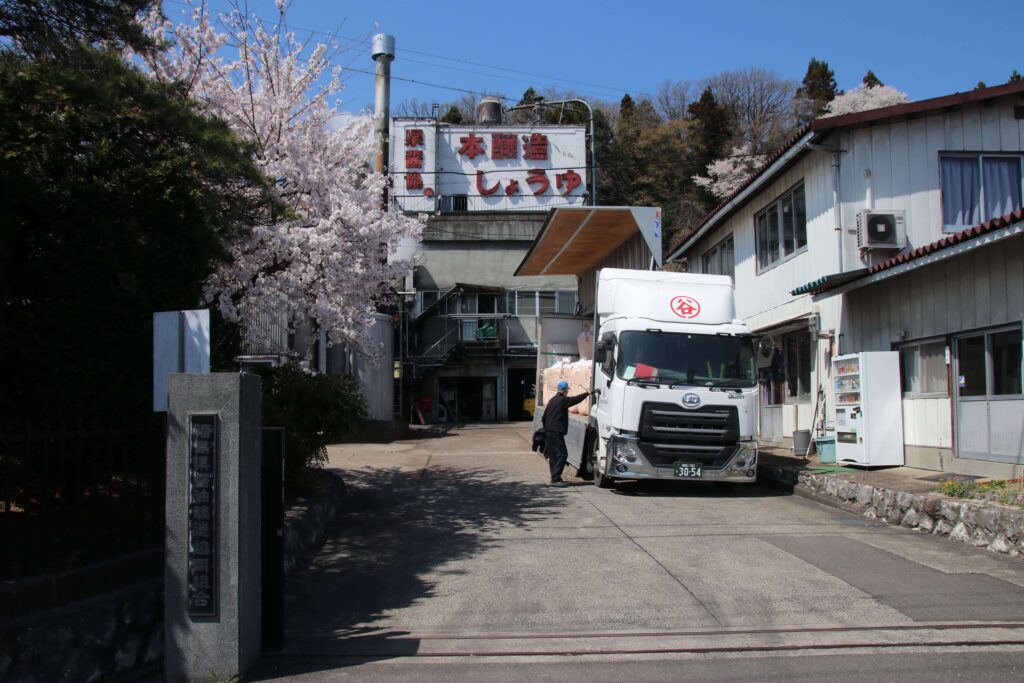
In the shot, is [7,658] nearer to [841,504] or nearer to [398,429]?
[841,504]

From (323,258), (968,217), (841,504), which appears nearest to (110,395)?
(323,258)

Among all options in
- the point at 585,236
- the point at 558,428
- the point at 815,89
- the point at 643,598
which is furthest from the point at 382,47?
the point at 815,89

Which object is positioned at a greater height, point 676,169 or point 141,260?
point 676,169

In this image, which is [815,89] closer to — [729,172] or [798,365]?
[729,172]

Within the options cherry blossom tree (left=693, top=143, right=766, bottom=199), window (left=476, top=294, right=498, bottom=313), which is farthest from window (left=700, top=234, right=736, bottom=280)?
cherry blossom tree (left=693, top=143, right=766, bottom=199)

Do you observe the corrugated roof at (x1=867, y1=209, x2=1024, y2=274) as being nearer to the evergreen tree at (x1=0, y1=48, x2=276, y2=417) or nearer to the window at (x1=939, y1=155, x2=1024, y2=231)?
the window at (x1=939, y1=155, x2=1024, y2=231)

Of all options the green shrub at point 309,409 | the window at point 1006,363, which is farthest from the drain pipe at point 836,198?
the green shrub at point 309,409

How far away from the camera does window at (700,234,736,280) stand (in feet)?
73.8

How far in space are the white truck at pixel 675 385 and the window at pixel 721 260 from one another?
898 centimetres

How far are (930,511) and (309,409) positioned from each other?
8.06 m

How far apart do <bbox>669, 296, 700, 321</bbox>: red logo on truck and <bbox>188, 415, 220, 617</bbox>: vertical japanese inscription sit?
29.8ft

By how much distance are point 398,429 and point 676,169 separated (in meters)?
29.4

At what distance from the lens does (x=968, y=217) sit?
14.8 metres

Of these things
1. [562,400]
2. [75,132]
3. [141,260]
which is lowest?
[562,400]
